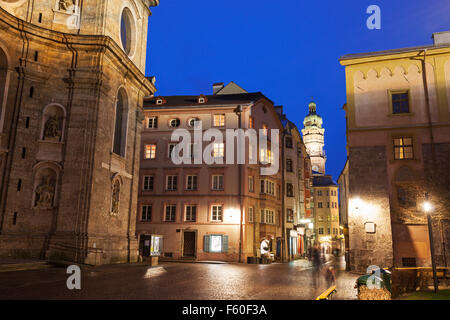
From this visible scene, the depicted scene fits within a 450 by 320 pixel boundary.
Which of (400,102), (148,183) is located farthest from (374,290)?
(148,183)

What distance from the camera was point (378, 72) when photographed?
2541 cm

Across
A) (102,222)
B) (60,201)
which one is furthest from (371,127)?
(60,201)

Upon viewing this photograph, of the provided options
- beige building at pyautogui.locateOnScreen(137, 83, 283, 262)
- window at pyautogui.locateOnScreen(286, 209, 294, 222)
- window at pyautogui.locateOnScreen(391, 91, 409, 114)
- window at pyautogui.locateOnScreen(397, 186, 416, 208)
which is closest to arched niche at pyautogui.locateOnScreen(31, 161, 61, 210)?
beige building at pyautogui.locateOnScreen(137, 83, 283, 262)

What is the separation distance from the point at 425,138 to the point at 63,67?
2354cm

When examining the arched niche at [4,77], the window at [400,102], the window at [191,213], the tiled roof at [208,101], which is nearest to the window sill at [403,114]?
the window at [400,102]

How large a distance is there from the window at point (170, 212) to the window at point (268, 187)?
973cm

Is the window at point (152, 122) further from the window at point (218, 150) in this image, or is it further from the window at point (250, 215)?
the window at point (250, 215)

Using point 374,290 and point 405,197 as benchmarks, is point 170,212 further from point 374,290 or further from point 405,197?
point 374,290

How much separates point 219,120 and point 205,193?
8.05m

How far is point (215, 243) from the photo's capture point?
37312 millimetres

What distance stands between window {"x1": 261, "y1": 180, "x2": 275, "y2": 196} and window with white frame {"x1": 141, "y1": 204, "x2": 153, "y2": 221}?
12.3 meters

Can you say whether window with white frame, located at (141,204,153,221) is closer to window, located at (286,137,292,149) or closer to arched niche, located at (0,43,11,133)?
window, located at (286,137,292,149)

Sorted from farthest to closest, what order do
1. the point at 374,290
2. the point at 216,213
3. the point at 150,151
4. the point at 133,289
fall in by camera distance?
the point at 150,151
the point at 216,213
the point at 133,289
the point at 374,290
